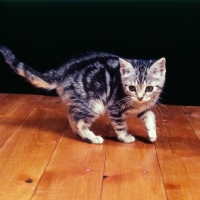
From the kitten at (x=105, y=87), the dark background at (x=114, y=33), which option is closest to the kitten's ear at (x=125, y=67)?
the kitten at (x=105, y=87)

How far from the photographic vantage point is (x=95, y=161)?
2303mm

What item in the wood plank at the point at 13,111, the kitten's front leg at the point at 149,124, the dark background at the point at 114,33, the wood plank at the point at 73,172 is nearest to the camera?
the wood plank at the point at 73,172

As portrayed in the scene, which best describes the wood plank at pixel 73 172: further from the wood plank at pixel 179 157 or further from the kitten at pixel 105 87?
the wood plank at pixel 179 157

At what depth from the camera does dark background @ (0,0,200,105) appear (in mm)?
3475

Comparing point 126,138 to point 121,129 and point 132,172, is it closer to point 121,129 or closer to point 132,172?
point 121,129

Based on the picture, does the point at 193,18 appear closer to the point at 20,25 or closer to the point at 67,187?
the point at 20,25

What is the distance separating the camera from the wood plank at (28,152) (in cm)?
198

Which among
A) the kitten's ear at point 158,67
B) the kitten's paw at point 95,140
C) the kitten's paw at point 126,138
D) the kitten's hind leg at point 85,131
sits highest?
the kitten's ear at point 158,67

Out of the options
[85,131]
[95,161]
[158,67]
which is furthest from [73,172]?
[158,67]

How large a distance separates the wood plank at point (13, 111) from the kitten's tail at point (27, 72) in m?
0.33

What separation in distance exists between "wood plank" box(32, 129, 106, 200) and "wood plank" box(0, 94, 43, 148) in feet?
1.11

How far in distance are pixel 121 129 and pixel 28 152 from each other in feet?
1.76

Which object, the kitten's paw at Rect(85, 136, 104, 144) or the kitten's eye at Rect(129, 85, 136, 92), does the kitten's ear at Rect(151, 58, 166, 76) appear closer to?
the kitten's eye at Rect(129, 85, 136, 92)

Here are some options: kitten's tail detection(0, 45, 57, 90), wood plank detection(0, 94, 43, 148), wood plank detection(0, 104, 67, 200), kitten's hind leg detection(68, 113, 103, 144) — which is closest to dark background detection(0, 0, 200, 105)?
wood plank detection(0, 94, 43, 148)
